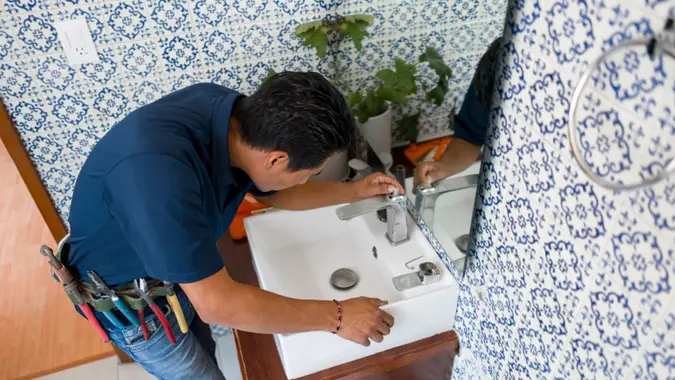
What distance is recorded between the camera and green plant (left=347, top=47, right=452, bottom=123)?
109 cm

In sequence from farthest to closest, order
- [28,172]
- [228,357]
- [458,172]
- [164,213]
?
[228,357] → [28,172] → [458,172] → [164,213]

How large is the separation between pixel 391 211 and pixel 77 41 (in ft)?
3.21

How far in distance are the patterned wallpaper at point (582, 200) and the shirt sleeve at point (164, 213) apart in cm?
52

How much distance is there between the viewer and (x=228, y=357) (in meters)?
1.98

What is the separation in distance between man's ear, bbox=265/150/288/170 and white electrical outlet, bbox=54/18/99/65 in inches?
30.9

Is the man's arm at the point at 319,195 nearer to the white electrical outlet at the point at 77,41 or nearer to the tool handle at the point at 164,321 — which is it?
the tool handle at the point at 164,321

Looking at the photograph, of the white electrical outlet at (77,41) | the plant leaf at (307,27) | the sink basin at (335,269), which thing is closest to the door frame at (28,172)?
the white electrical outlet at (77,41)

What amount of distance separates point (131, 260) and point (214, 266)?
29 cm

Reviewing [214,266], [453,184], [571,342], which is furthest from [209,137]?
[571,342]

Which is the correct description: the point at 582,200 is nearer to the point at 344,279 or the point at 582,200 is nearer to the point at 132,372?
the point at 344,279

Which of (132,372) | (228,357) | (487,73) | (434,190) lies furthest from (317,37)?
(132,372)

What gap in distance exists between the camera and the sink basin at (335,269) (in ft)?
3.43

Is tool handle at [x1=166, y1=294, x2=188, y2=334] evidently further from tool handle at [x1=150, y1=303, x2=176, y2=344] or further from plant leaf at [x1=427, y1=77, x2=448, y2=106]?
plant leaf at [x1=427, y1=77, x2=448, y2=106]

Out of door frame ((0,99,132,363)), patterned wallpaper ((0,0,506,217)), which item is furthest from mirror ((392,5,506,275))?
door frame ((0,99,132,363))
